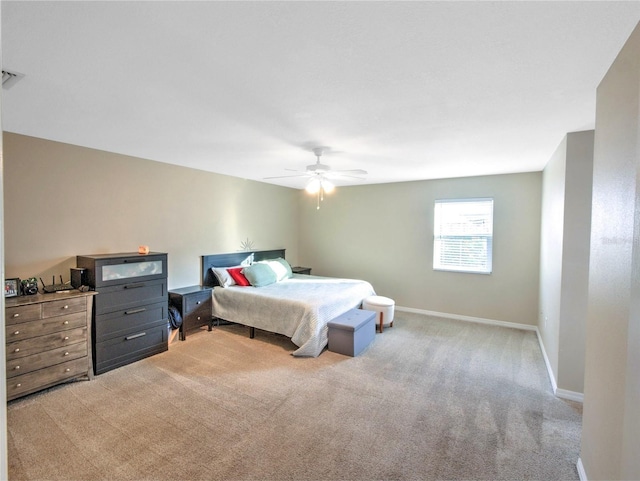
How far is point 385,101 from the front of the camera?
222 cm

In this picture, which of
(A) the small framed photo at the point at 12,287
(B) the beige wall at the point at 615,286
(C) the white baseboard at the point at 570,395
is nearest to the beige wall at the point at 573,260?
(C) the white baseboard at the point at 570,395

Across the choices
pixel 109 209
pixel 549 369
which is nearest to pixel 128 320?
pixel 109 209

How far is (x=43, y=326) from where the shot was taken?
2.77 m

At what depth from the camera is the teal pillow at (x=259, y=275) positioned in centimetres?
481

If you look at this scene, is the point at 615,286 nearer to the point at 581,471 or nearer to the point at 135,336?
the point at 581,471

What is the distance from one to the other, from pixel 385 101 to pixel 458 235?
3.66 metres

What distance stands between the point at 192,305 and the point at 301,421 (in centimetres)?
254

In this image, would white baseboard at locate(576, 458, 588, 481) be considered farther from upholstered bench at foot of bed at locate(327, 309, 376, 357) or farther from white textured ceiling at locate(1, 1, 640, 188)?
white textured ceiling at locate(1, 1, 640, 188)

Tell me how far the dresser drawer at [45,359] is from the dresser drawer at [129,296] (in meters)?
0.37

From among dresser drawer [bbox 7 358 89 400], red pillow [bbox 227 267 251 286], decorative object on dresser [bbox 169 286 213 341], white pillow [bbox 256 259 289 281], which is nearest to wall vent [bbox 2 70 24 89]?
dresser drawer [bbox 7 358 89 400]

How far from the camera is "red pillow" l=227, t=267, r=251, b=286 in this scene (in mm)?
4891

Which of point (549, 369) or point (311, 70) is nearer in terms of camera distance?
point (311, 70)

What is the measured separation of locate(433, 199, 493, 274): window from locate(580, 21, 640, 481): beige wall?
3.14m

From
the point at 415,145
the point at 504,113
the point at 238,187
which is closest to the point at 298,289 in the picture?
the point at 238,187
